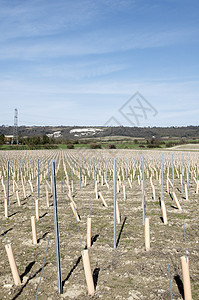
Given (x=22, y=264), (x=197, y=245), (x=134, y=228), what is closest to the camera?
(x=22, y=264)

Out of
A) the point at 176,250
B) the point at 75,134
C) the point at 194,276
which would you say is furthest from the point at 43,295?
the point at 75,134

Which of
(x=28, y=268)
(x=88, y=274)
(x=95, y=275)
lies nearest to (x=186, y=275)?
(x=88, y=274)

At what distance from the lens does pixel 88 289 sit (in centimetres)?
395

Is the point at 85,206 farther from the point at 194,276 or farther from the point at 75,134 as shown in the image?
the point at 75,134

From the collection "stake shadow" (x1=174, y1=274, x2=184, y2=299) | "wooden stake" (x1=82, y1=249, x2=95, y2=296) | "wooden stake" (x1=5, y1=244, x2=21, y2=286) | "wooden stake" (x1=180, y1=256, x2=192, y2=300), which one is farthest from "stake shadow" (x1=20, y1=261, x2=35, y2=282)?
"wooden stake" (x1=180, y1=256, x2=192, y2=300)

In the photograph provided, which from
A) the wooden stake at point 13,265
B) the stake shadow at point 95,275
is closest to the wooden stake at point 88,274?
the stake shadow at point 95,275

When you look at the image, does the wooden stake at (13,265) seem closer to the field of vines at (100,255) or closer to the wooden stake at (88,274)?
the field of vines at (100,255)

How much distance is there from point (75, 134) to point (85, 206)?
93.8m

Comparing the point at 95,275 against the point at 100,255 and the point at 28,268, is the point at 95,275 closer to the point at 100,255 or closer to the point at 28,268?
the point at 100,255

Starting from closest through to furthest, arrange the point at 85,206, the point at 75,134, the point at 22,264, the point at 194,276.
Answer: the point at 194,276
the point at 22,264
the point at 85,206
the point at 75,134

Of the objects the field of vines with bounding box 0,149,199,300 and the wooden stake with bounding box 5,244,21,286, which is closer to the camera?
the field of vines with bounding box 0,149,199,300

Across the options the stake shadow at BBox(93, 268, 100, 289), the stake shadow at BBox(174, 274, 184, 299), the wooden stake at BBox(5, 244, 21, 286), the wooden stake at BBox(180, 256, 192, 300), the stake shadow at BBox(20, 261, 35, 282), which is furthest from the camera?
the stake shadow at BBox(20, 261, 35, 282)

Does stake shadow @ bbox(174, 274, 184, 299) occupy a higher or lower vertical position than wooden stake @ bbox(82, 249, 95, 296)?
lower

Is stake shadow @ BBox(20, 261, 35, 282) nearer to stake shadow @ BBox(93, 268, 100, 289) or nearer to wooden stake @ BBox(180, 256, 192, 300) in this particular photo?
stake shadow @ BBox(93, 268, 100, 289)
